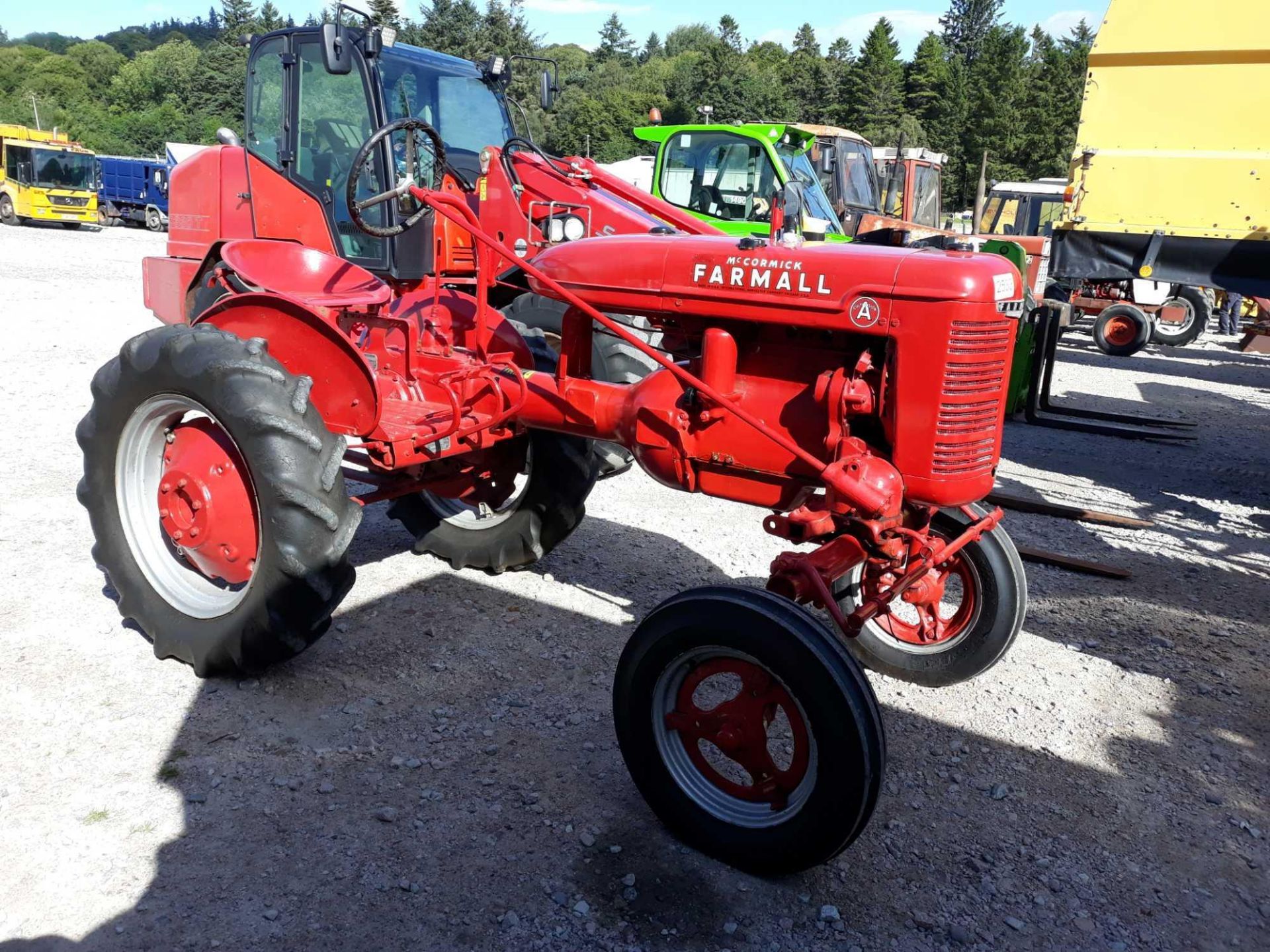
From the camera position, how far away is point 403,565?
441 centimetres

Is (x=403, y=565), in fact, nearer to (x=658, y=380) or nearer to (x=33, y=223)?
(x=658, y=380)

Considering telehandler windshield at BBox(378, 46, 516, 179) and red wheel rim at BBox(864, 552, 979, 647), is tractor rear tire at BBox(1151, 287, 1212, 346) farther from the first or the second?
red wheel rim at BBox(864, 552, 979, 647)

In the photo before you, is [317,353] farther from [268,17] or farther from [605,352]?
[268,17]

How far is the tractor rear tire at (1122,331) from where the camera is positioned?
1298cm

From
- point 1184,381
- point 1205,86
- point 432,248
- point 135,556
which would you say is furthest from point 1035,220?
point 135,556

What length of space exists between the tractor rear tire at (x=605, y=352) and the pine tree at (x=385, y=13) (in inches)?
70.9

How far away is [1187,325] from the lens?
13.7 metres

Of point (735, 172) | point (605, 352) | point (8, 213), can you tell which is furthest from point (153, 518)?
point (8, 213)

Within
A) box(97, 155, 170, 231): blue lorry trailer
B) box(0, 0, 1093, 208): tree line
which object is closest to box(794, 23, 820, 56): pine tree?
box(0, 0, 1093, 208): tree line

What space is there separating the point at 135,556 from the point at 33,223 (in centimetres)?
2901

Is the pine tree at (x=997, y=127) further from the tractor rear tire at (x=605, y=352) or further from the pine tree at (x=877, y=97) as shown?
the tractor rear tire at (x=605, y=352)

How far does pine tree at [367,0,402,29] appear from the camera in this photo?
224 inches

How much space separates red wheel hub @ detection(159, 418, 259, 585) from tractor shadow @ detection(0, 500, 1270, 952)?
1.40 ft

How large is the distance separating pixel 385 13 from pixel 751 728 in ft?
17.9
